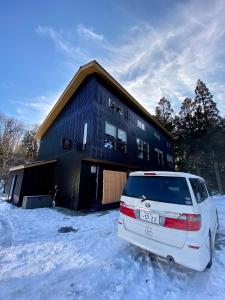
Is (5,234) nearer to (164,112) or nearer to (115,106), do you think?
(115,106)

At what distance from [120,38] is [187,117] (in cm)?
2027

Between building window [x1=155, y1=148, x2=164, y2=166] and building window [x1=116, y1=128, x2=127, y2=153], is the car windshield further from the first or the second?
building window [x1=155, y1=148, x2=164, y2=166]

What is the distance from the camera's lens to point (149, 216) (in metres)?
3.17

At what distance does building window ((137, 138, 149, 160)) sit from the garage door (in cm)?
373

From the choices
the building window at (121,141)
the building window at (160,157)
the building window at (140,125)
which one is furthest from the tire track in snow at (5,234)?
the building window at (160,157)

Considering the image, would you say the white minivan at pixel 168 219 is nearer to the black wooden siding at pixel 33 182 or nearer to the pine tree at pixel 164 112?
the black wooden siding at pixel 33 182

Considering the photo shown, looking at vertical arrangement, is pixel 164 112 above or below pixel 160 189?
above

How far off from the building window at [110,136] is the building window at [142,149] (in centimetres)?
389

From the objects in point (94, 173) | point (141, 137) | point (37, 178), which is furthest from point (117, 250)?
point (141, 137)

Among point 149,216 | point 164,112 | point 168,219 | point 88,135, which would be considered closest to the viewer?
point 168,219

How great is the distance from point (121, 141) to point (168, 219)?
31.4 feet

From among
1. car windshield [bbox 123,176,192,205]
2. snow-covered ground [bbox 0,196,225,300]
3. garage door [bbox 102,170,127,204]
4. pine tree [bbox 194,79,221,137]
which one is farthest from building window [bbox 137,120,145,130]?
car windshield [bbox 123,176,192,205]

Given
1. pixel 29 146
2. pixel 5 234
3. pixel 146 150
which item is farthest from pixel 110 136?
pixel 29 146

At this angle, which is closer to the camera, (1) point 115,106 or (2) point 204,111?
(1) point 115,106
